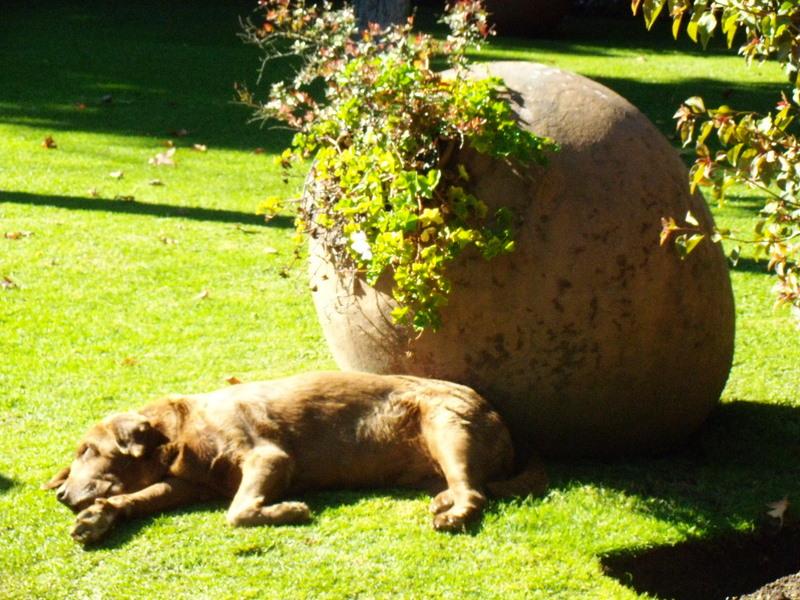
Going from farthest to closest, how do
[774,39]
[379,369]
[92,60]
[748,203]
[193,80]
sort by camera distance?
[92,60]
[193,80]
[748,203]
[379,369]
[774,39]

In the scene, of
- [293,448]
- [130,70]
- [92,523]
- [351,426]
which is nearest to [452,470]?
[351,426]

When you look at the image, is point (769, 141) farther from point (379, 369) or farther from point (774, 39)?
point (379, 369)

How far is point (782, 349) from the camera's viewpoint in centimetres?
801

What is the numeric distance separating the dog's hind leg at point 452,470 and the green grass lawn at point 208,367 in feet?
0.27

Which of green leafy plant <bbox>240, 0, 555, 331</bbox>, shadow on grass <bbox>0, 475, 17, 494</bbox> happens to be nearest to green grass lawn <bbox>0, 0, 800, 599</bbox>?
shadow on grass <bbox>0, 475, 17, 494</bbox>

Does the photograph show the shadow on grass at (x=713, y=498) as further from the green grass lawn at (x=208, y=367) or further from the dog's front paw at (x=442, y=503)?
the dog's front paw at (x=442, y=503)

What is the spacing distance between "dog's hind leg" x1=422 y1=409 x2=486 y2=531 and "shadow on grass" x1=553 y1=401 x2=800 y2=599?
0.46 meters

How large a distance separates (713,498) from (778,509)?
0.92 feet

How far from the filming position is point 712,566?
534 centimetres

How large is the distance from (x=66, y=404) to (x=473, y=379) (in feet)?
7.46

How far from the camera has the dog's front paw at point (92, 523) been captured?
5.19 m

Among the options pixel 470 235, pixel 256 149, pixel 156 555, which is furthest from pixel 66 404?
pixel 256 149

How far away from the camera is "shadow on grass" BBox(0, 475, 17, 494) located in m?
5.76

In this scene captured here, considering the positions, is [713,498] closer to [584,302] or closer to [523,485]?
[523,485]
